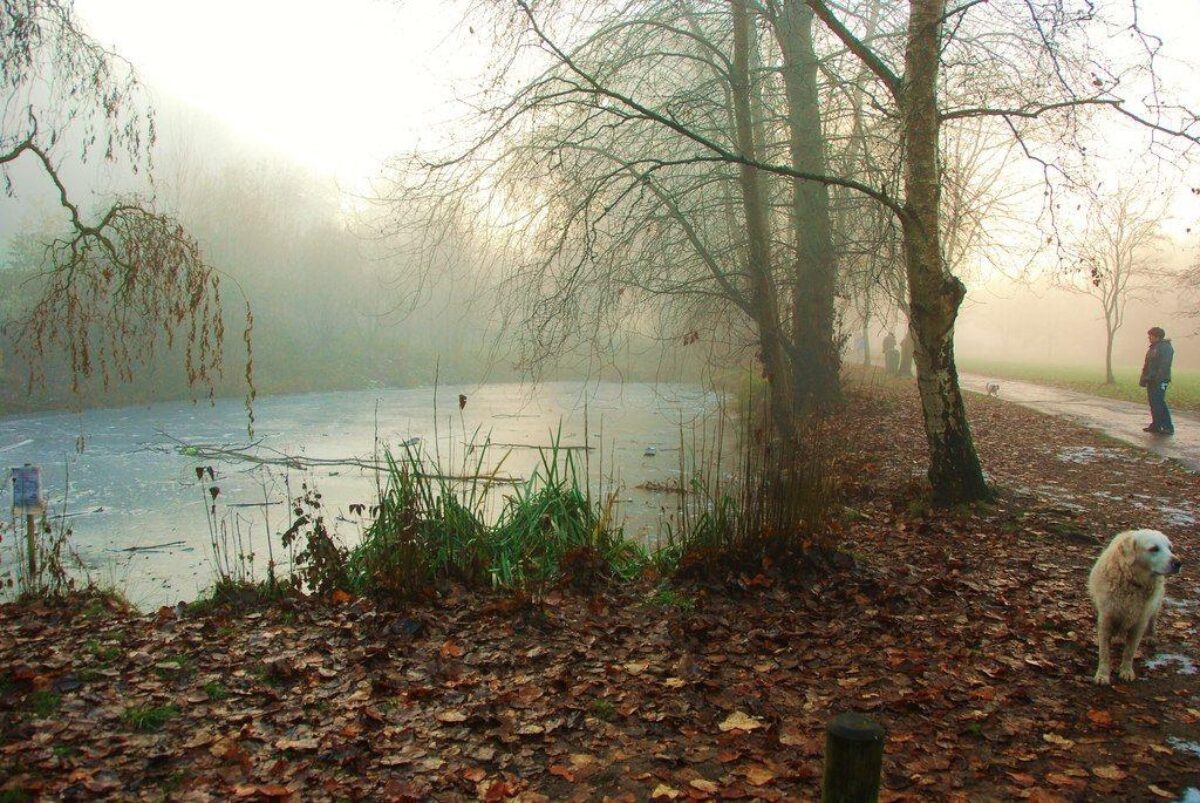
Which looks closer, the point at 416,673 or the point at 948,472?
the point at 416,673

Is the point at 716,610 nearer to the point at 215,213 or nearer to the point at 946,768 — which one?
the point at 946,768

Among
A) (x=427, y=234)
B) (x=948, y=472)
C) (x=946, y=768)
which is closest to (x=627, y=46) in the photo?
(x=427, y=234)

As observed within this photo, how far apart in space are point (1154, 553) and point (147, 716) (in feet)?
16.4

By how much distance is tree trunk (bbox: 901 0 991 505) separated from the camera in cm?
739

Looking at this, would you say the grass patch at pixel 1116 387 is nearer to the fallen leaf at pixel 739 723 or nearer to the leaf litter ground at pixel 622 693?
the leaf litter ground at pixel 622 693

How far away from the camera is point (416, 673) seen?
4.52 meters

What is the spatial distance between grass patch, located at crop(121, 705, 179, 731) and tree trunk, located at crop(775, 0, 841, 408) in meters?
9.48

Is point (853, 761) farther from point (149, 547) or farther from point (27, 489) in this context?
point (149, 547)

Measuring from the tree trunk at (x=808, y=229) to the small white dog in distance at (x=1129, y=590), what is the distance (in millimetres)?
7542

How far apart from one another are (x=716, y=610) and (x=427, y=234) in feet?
17.6

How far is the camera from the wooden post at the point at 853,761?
2.28 meters

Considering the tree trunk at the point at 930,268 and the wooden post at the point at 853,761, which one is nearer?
the wooden post at the point at 853,761

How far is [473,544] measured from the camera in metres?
6.39

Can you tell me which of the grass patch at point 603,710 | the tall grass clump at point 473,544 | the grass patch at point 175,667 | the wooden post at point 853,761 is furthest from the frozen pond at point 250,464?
the wooden post at point 853,761
